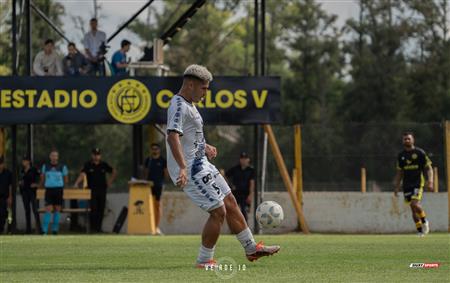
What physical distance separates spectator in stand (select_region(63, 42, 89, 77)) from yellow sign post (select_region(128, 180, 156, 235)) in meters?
3.08

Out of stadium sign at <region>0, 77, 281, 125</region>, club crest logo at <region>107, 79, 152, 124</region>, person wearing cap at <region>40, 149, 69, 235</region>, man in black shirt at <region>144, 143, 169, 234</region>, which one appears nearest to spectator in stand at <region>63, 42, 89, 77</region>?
stadium sign at <region>0, 77, 281, 125</region>

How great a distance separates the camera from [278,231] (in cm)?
2834

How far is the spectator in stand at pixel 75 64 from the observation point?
28188mm

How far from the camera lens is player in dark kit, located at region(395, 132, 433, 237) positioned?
79.5 ft

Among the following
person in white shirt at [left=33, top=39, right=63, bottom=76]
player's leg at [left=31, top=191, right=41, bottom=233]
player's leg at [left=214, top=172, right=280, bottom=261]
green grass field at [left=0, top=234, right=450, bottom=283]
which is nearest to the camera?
green grass field at [left=0, top=234, right=450, bottom=283]

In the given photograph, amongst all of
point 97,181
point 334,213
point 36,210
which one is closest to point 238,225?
point 97,181

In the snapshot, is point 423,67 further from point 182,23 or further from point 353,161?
point 182,23

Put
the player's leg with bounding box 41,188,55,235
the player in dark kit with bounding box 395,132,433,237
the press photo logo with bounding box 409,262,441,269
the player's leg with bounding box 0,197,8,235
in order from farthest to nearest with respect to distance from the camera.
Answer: the player's leg with bounding box 0,197,8,235, the player's leg with bounding box 41,188,55,235, the player in dark kit with bounding box 395,132,433,237, the press photo logo with bounding box 409,262,441,269

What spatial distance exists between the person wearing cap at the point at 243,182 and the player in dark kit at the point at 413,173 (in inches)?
174

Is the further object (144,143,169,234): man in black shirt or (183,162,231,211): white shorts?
(144,143,169,234): man in black shirt

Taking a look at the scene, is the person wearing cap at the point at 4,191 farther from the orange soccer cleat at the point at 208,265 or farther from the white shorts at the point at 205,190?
the white shorts at the point at 205,190

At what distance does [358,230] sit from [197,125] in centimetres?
1659

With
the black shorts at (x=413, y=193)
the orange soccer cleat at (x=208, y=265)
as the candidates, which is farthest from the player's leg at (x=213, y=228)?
the black shorts at (x=413, y=193)

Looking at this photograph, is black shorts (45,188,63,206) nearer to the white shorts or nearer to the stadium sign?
the stadium sign
